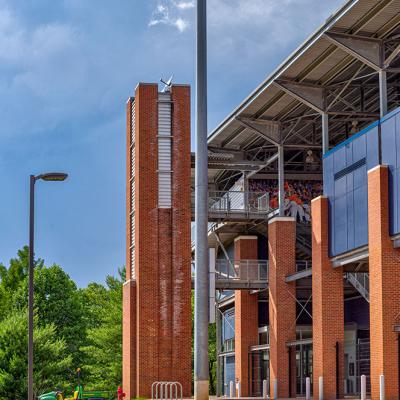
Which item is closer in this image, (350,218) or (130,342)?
(350,218)

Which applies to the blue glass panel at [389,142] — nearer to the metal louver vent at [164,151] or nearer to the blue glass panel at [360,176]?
the blue glass panel at [360,176]

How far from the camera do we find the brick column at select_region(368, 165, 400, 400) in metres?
39.9

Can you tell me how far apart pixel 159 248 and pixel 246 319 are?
1284 centimetres

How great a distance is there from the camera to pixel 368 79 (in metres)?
50.4

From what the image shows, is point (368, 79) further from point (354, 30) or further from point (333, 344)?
point (333, 344)

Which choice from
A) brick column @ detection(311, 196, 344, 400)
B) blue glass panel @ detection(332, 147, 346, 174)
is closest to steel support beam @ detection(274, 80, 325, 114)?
blue glass panel @ detection(332, 147, 346, 174)

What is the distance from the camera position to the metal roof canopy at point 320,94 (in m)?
42.8

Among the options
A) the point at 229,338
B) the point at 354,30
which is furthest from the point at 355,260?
the point at 229,338

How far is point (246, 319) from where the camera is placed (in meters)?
64.9

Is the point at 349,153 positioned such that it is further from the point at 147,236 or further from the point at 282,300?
the point at 147,236

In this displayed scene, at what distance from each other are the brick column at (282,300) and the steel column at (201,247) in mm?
35748

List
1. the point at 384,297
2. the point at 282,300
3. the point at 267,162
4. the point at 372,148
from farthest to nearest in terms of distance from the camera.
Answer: the point at 267,162
the point at 282,300
the point at 372,148
the point at 384,297

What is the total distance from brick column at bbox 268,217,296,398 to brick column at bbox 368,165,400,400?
49.5 feet

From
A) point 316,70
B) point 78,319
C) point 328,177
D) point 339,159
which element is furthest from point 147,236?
point 78,319
